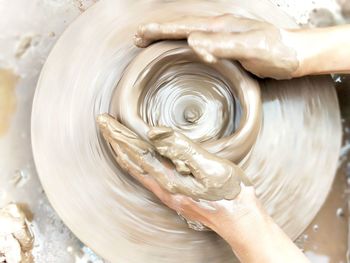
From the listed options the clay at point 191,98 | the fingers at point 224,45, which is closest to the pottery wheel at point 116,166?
the clay at point 191,98

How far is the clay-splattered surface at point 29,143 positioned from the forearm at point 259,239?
51 centimetres

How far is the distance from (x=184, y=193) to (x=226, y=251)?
345 millimetres

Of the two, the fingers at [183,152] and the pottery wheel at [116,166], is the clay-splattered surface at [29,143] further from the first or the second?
the fingers at [183,152]

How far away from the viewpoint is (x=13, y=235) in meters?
2.08

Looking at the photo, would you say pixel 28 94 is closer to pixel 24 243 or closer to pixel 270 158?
pixel 24 243

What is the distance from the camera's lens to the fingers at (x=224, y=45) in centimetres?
163

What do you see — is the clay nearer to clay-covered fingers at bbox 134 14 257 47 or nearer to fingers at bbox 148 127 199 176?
clay-covered fingers at bbox 134 14 257 47

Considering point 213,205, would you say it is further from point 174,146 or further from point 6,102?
point 6,102

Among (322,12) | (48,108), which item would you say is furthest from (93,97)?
(322,12)

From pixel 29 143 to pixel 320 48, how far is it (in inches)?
46.5

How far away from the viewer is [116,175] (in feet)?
6.09

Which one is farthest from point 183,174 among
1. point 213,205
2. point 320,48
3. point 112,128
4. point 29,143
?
point 29,143

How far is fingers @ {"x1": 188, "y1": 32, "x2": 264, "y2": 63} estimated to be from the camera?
1.63m

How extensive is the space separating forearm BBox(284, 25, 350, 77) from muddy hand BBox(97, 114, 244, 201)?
1.37 feet
